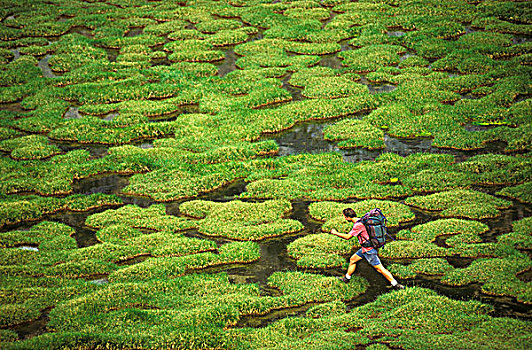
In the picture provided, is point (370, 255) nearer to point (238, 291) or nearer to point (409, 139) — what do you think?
point (238, 291)

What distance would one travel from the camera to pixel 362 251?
19375 millimetres

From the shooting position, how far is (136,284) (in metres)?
19.8

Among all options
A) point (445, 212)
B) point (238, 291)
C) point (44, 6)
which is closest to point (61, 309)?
point (238, 291)

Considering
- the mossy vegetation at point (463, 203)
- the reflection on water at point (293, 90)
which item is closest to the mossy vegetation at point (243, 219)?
the mossy vegetation at point (463, 203)

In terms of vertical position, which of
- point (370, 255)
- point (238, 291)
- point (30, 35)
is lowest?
point (238, 291)

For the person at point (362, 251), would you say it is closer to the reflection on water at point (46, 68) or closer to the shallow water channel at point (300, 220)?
the shallow water channel at point (300, 220)

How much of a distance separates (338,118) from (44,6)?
120ft

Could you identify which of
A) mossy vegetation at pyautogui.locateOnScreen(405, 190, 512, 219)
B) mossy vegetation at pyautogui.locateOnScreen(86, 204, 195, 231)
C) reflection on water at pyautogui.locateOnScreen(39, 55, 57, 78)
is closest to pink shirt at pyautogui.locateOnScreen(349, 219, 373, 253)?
mossy vegetation at pyautogui.locateOnScreen(405, 190, 512, 219)

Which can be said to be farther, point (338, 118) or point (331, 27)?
point (331, 27)

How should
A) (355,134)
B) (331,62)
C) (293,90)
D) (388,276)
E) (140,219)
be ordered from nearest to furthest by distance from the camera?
1. (388,276)
2. (140,219)
3. (355,134)
4. (293,90)
5. (331,62)

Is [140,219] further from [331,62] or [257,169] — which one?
[331,62]

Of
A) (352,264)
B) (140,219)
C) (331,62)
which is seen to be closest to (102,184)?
(140,219)

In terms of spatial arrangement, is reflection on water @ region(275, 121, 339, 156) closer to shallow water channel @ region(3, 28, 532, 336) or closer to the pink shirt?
shallow water channel @ region(3, 28, 532, 336)

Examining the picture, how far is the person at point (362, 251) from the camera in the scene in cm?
1895
